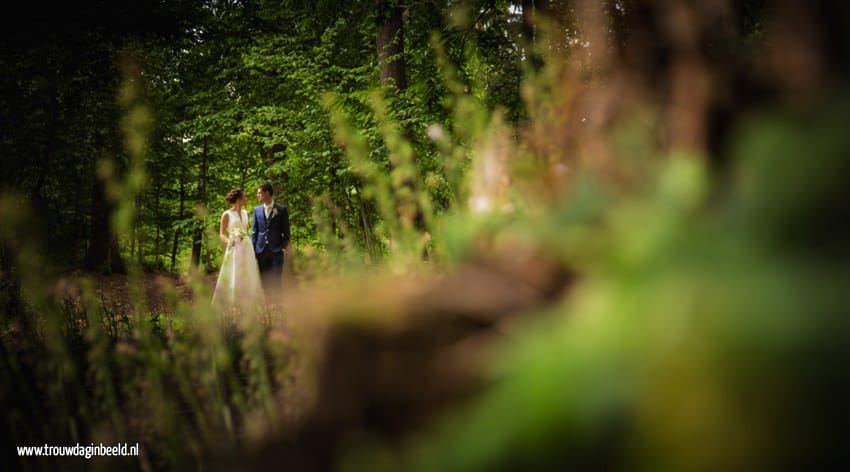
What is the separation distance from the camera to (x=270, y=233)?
8.70 meters

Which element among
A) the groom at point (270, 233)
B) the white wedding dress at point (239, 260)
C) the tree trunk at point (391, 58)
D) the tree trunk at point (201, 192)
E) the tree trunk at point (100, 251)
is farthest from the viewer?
the tree trunk at point (201, 192)

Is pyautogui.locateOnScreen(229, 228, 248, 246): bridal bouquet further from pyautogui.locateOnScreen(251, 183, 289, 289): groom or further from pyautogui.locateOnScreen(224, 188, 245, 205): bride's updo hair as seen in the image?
pyautogui.locateOnScreen(224, 188, 245, 205): bride's updo hair

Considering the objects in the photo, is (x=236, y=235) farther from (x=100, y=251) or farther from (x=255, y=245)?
(x=100, y=251)

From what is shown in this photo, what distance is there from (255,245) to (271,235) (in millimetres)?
368

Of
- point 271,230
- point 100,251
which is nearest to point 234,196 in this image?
point 271,230

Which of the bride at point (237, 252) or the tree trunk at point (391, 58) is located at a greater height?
the tree trunk at point (391, 58)

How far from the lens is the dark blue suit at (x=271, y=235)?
28.4 ft

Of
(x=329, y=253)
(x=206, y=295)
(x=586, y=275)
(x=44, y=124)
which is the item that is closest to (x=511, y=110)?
(x=329, y=253)

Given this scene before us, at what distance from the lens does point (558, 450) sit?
57cm

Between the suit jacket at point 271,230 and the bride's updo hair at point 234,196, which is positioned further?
the bride's updo hair at point 234,196

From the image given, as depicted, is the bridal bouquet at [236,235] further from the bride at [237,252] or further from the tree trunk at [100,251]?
the tree trunk at [100,251]

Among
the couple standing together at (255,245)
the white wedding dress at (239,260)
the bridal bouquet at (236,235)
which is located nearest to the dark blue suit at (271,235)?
the couple standing together at (255,245)

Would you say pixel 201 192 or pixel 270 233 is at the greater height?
pixel 201 192

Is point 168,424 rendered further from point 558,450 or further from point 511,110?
point 511,110
